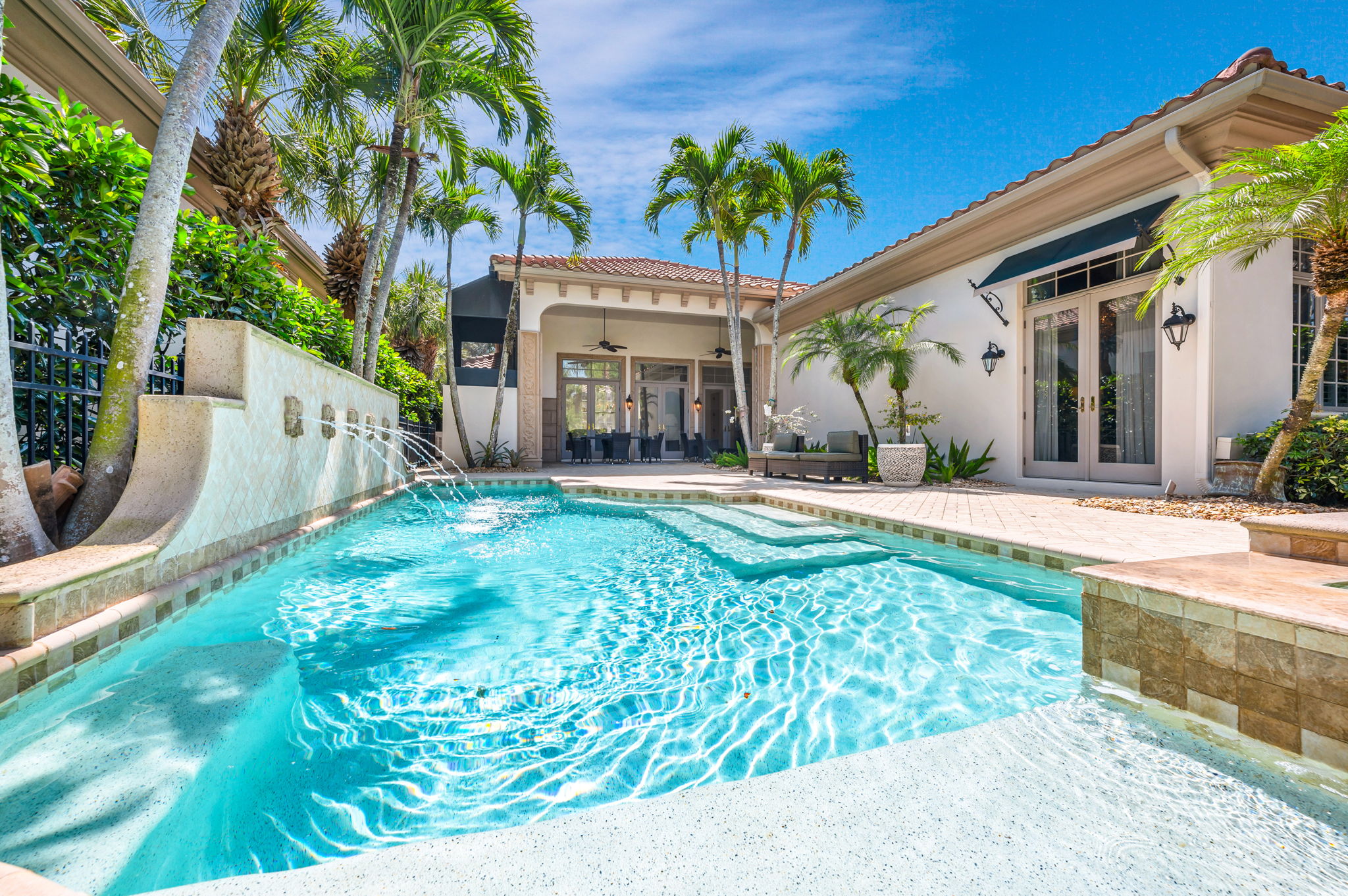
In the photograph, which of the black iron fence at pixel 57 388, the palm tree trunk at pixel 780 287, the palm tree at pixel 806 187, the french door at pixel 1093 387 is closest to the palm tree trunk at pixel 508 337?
the palm tree at pixel 806 187

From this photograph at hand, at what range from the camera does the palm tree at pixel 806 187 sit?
30.2 ft

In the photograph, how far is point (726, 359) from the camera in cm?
1593

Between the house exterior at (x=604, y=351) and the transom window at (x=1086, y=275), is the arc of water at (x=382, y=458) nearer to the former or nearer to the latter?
the house exterior at (x=604, y=351)

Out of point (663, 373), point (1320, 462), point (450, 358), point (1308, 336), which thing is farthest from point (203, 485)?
point (663, 373)

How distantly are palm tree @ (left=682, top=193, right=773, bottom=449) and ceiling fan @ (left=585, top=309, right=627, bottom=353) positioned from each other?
4.07 meters

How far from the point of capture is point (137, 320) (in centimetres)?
271

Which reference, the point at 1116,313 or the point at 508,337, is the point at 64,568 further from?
the point at 508,337

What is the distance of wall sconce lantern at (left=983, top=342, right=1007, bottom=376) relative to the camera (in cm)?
796

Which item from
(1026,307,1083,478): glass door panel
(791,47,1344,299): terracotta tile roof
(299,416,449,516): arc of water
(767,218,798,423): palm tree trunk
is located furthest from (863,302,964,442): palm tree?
(299,416,449,516): arc of water

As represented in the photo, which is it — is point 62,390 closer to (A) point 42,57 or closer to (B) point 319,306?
(A) point 42,57

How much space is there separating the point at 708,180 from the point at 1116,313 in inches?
242

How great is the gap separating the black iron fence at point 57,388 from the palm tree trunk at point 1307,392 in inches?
315

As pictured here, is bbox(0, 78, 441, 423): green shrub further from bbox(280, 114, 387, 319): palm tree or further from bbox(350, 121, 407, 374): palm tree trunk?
bbox(280, 114, 387, 319): palm tree

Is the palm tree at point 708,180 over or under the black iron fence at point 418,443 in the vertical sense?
over
